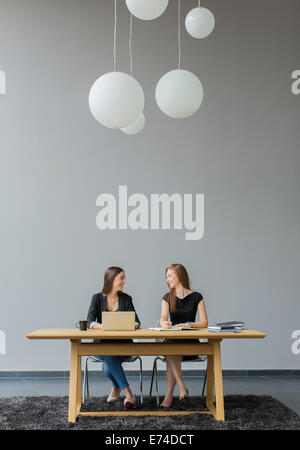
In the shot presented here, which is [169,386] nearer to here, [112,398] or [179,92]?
[112,398]

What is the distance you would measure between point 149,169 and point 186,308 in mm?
2228

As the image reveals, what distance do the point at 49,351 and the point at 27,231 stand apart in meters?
1.42

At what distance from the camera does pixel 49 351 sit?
20.3ft

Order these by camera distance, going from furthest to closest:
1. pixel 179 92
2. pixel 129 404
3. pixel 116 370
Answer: pixel 116 370
pixel 129 404
pixel 179 92

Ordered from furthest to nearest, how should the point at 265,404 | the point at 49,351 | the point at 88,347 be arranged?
the point at 49,351 → the point at 265,404 → the point at 88,347

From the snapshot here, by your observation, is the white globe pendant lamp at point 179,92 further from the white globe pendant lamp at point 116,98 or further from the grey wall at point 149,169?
the grey wall at point 149,169

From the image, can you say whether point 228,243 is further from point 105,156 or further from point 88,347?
point 88,347

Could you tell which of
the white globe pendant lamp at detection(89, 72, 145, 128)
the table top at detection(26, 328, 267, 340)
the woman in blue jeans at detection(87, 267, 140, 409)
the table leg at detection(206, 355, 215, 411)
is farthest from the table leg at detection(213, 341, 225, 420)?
the white globe pendant lamp at detection(89, 72, 145, 128)

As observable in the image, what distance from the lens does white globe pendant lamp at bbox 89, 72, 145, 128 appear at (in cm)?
292

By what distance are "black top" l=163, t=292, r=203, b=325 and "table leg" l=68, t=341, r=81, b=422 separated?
1.03 meters

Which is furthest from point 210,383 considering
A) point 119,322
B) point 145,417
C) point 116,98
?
point 116,98

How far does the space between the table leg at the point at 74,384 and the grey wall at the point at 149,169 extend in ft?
7.12

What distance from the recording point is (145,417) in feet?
13.0
